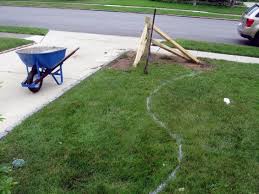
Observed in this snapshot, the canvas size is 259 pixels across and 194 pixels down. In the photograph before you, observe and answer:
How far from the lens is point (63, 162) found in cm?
518

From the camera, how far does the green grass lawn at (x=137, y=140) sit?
4.81 m

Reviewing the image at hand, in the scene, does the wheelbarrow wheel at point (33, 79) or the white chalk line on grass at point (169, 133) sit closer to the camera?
the white chalk line on grass at point (169, 133)

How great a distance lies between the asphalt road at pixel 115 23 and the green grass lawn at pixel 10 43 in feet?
11.6

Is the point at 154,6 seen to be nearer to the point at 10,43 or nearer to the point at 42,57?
the point at 10,43

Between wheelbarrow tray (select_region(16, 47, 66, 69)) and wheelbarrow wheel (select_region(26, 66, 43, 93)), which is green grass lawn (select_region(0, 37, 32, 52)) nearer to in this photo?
wheelbarrow tray (select_region(16, 47, 66, 69))

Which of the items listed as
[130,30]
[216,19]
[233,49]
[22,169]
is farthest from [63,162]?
[216,19]

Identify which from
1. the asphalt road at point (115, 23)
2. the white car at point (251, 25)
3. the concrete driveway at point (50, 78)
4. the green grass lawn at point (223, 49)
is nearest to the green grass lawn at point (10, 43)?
the concrete driveway at point (50, 78)

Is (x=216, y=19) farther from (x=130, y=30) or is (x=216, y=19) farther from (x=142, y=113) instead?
(x=142, y=113)

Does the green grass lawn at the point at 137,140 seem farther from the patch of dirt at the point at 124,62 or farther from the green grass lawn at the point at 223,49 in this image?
the green grass lawn at the point at 223,49

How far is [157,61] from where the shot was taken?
1052cm

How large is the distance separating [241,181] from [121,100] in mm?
3138

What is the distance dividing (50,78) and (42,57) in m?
1.38

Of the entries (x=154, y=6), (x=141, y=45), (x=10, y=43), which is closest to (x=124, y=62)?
(x=141, y=45)

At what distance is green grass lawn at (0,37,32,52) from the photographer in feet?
38.7
